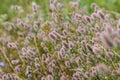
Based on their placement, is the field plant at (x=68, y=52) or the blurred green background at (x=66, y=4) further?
the blurred green background at (x=66, y=4)

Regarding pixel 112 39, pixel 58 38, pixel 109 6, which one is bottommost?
pixel 109 6

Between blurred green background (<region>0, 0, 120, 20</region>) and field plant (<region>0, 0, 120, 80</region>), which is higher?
field plant (<region>0, 0, 120, 80</region>)

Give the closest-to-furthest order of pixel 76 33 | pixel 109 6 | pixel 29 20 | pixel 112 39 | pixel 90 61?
pixel 112 39, pixel 90 61, pixel 76 33, pixel 29 20, pixel 109 6

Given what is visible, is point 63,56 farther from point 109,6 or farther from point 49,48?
point 109,6

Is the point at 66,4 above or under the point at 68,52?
under

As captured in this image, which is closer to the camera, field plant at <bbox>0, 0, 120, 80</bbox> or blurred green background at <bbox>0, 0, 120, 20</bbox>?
field plant at <bbox>0, 0, 120, 80</bbox>

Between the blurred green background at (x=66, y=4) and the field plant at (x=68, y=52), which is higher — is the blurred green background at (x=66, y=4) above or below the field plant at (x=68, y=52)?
below

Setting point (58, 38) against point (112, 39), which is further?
point (58, 38)

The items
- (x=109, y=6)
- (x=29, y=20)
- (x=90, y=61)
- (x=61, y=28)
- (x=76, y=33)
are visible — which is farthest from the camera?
(x=109, y=6)

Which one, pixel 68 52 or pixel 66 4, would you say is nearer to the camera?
pixel 68 52

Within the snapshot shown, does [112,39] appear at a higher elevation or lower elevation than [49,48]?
higher

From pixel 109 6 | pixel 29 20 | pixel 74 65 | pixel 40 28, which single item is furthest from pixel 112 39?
pixel 109 6
